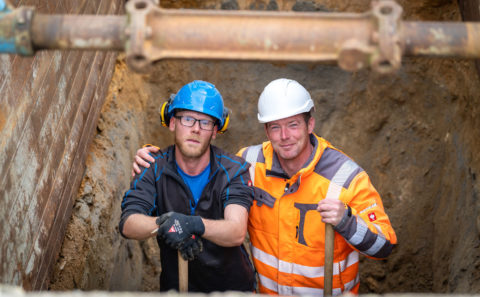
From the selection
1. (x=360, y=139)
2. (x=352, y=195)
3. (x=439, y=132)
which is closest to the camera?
(x=352, y=195)

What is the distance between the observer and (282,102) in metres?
4.00

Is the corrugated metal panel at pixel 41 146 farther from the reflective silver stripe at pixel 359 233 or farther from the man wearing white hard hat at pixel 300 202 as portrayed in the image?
the reflective silver stripe at pixel 359 233

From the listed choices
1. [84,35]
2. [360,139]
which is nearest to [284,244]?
[84,35]

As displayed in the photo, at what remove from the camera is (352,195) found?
12.5 feet

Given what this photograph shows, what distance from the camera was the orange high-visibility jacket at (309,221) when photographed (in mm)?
3820

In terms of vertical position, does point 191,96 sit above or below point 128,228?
above

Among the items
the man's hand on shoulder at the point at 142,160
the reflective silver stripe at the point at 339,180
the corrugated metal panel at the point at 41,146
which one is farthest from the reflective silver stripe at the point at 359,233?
the corrugated metal panel at the point at 41,146

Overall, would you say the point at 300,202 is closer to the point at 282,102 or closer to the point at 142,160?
the point at 282,102

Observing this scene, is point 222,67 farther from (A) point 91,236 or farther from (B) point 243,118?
(A) point 91,236

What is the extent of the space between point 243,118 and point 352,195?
9.47 ft

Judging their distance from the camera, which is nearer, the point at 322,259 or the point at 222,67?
the point at 322,259

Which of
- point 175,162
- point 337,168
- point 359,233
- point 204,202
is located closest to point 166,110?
point 175,162

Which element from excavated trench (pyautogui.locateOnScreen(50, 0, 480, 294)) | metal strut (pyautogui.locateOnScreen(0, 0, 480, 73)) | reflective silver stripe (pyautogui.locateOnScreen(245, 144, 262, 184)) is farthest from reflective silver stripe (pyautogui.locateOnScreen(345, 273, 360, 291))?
metal strut (pyautogui.locateOnScreen(0, 0, 480, 73))

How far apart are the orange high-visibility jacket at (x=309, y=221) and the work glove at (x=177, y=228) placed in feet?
2.78
